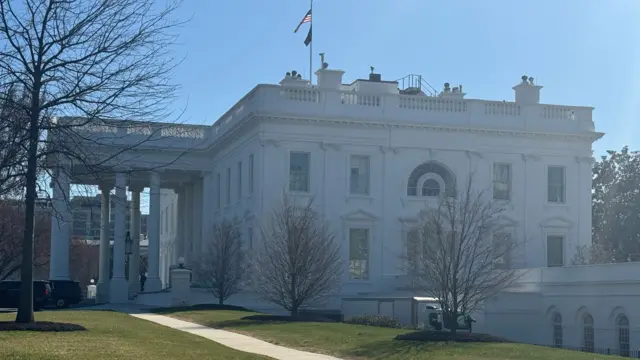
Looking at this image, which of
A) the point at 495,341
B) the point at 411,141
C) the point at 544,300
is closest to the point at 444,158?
the point at 411,141

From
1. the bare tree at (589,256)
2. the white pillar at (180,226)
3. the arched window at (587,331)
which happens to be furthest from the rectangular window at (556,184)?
the white pillar at (180,226)

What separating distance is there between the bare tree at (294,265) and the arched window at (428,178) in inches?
541

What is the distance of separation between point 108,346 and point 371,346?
7.00 m

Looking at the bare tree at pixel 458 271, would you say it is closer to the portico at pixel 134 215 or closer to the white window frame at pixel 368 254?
the white window frame at pixel 368 254

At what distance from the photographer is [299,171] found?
5206 cm

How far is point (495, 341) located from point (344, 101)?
2773cm

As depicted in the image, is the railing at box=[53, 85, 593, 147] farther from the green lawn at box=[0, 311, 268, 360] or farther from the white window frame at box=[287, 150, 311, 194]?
the green lawn at box=[0, 311, 268, 360]

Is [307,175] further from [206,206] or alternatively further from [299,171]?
[206,206]

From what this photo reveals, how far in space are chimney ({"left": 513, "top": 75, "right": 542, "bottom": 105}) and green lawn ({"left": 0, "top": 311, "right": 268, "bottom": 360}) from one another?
111 feet

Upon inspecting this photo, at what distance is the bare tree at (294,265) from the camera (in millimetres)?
38438

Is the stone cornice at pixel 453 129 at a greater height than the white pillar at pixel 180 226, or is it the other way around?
the stone cornice at pixel 453 129

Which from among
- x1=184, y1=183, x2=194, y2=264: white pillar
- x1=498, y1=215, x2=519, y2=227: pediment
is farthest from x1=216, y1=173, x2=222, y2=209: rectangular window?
x1=498, y1=215, x2=519, y2=227: pediment

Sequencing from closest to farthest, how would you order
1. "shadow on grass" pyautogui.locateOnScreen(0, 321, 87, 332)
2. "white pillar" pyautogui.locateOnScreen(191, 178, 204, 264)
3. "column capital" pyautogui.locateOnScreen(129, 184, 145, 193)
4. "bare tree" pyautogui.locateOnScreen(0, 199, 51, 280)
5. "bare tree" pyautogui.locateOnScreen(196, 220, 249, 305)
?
"shadow on grass" pyautogui.locateOnScreen(0, 321, 87, 332) < "bare tree" pyautogui.locateOnScreen(0, 199, 51, 280) < "bare tree" pyautogui.locateOnScreen(196, 220, 249, 305) < "column capital" pyautogui.locateOnScreen(129, 184, 145, 193) < "white pillar" pyautogui.locateOnScreen(191, 178, 204, 264)

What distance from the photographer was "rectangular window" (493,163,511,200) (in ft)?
179
